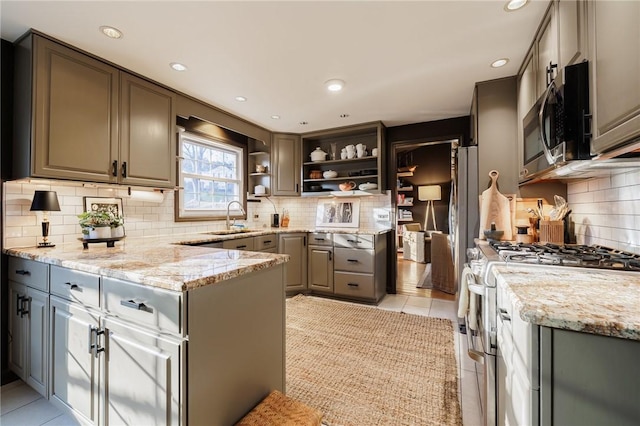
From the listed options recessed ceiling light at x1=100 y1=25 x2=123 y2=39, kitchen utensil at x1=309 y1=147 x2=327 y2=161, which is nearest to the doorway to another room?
kitchen utensil at x1=309 y1=147 x2=327 y2=161

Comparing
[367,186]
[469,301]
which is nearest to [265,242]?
[367,186]

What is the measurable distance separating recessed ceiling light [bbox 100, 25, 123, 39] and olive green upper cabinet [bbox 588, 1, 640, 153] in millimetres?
2613

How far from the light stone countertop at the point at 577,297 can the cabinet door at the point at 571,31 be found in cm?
99

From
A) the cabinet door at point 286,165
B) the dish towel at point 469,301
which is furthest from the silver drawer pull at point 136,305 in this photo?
the cabinet door at point 286,165

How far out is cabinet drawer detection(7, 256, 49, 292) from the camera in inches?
65.6

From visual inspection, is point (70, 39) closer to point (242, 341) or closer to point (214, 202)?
point (214, 202)

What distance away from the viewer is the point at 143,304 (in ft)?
3.88

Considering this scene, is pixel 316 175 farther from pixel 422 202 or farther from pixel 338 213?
pixel 422 202

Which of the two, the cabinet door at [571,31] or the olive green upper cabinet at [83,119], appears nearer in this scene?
the cabinet door at [571,31]

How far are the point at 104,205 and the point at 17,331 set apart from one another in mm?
1059

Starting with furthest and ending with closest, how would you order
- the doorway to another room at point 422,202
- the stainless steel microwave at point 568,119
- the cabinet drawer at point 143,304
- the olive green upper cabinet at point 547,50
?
the doorway to another room at point 422,202 < the olive green upper cabinet at point 547,50 < the stainless steel microwave at point 568,119 < the cabinet drawer at point 143,304

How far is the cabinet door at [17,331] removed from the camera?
1817 millimetres

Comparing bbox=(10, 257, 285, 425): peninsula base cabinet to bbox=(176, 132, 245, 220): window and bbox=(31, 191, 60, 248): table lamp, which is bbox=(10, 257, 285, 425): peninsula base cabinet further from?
bbox=(176, 132, 245, 220): window

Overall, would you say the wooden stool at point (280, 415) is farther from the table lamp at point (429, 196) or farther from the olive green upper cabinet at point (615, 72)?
the table lamp at point (429, 196)
